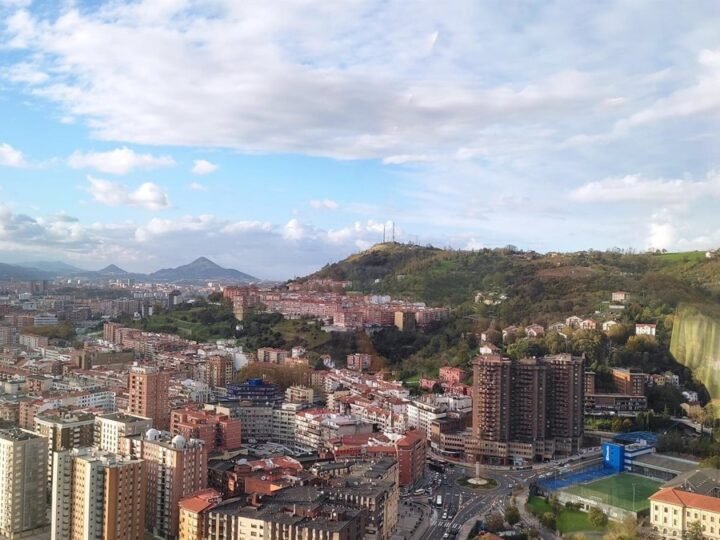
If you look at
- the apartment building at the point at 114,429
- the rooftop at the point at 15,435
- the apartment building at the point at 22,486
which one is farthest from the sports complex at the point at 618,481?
the rooftop at the point at 15,435

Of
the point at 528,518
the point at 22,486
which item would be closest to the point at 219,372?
the point at 22,486

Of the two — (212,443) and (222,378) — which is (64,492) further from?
(222,378)

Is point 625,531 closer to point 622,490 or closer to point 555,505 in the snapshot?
point 555,505

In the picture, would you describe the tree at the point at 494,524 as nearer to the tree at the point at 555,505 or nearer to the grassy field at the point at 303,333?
the tree at the point at 555,505

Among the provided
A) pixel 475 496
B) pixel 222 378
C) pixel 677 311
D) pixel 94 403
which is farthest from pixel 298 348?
pixel 677 311

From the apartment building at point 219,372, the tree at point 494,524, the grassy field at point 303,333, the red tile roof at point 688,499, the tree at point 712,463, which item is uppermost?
the grassy field at point 303,333

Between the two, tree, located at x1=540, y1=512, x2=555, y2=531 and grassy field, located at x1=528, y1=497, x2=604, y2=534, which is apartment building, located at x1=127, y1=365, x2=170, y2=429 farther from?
tree, located at x1=540, y1=512, x2=555, y2=531

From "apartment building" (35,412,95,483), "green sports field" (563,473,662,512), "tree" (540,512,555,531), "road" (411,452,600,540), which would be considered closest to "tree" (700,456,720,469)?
"green sports field" (563,473,662,512)
